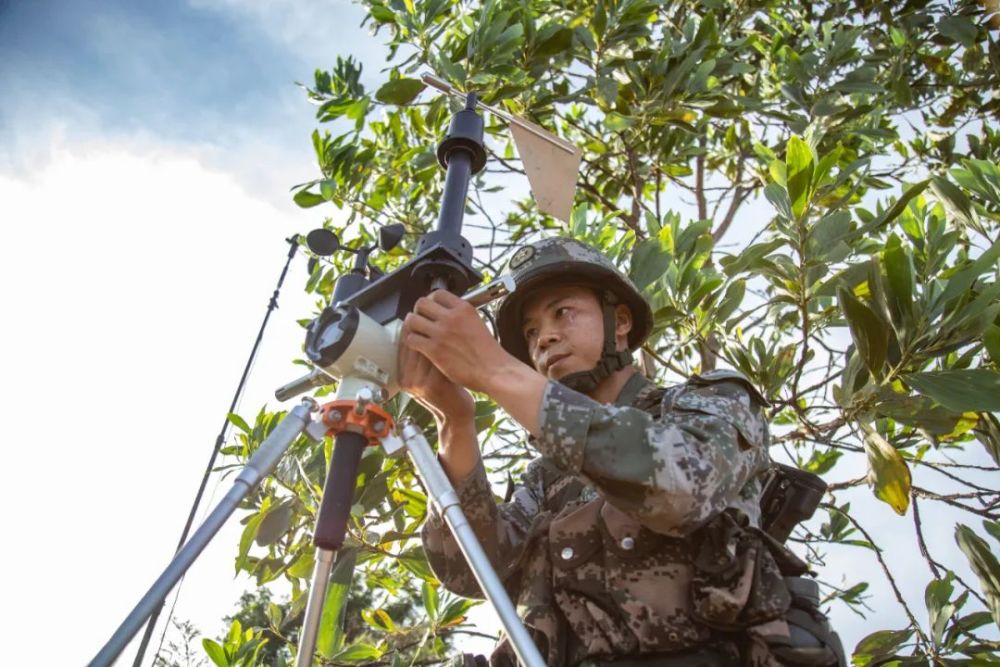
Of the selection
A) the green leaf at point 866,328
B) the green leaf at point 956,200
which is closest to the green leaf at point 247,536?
the green leaf at point 866,328

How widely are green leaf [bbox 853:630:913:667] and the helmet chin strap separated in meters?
2.06

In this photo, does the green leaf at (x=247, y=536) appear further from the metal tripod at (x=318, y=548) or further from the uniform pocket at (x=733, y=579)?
the uniform pocket at (x=733, y=579)

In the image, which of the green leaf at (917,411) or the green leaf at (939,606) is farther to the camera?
the green leaf at (939,606)

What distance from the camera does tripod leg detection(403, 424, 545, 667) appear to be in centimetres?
99

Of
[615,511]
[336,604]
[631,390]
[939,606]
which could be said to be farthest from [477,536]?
[939,606]

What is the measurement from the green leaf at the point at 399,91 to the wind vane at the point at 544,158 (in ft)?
6.37

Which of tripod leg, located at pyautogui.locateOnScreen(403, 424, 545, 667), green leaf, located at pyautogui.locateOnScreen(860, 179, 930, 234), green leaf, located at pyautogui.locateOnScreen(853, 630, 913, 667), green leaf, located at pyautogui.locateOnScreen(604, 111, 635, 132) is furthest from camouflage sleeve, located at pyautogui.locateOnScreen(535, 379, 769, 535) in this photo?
Result: green leaf, located at pyautogui.locateOnScreen(604, 111, 635, 132)

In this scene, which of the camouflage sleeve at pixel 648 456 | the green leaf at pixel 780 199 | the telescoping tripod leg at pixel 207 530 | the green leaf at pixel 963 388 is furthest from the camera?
the green leaf at pixel 780 199

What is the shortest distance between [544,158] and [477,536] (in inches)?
39.7

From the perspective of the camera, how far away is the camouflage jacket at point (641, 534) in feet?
4.46

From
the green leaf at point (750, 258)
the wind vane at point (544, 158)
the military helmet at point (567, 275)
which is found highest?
the green leaf at point (750, 258)

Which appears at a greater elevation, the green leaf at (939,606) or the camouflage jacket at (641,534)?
the camouflage jacket at (641,534)

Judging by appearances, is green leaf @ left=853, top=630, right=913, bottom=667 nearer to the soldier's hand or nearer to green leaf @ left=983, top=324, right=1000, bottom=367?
green leaf @ left=983, top=324, right=1000, bottom=367

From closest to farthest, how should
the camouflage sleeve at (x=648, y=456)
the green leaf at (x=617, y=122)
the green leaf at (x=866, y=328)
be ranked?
the camouflage sleeve at (x=648, y=456)
the green leaf at (x=866, y=328)
the green leaf at (x=617, y=122)
